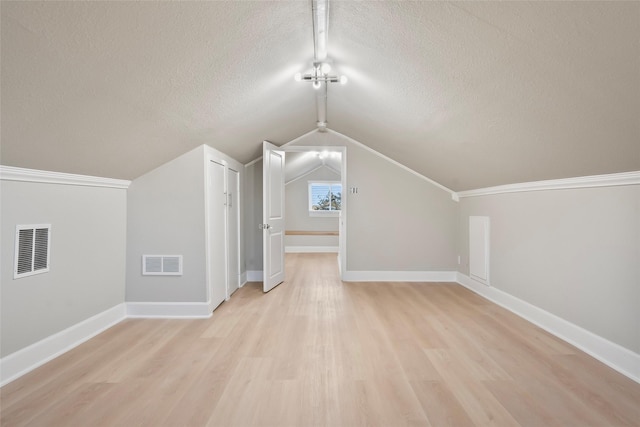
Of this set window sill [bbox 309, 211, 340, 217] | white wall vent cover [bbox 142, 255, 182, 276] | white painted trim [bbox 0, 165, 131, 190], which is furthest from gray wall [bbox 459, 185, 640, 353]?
window sill [bbox 309, 211, 340, 217]

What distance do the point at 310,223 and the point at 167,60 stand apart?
715 centimetres

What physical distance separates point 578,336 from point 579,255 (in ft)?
2.10

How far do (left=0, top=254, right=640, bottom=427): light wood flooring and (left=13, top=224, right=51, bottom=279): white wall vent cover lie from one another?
69 cm

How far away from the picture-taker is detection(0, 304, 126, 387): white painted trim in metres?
1.99

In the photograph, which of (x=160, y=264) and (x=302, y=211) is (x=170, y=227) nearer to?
(x=160, y=264)

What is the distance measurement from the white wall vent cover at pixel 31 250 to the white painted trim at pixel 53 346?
1.69 feet

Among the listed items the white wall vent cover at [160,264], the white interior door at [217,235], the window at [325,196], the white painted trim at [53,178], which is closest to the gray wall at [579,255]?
the white interior door at [217,235]

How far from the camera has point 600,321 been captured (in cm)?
228

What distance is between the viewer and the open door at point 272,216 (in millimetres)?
4145

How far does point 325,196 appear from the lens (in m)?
8.92

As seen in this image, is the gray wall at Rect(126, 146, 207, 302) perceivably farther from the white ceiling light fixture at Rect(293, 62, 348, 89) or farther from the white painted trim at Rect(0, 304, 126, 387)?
the white ceiling light fixture at Rect(293, 62, 348, 89)

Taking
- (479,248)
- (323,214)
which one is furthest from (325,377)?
(323,214)

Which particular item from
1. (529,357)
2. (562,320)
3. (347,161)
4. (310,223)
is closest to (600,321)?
(562,320)

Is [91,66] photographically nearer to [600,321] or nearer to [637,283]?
[637,283]
